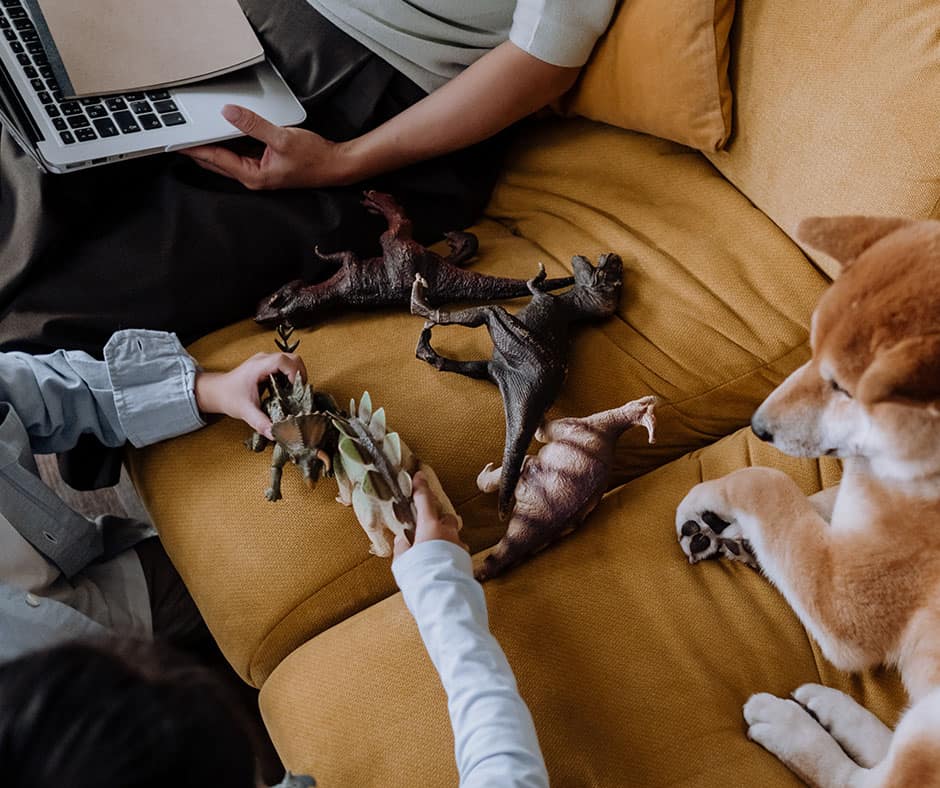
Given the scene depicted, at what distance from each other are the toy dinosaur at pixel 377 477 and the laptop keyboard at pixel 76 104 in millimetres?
521

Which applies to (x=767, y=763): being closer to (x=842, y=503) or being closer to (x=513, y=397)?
(x=842, y=503)

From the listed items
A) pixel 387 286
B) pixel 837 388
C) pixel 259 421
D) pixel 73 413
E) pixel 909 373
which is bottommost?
pixel 73 413

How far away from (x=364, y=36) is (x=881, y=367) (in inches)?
35.8

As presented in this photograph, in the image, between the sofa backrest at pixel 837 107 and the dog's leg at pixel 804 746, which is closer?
the dog's leg at pixel 804 746

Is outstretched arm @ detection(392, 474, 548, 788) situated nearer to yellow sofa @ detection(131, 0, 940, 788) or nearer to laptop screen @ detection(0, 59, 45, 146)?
yellow sofa @ detection(131, 0, 940, 788)

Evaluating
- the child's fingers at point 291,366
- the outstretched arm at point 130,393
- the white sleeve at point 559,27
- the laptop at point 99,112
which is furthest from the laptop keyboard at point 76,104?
the white sleeve at point 559,27

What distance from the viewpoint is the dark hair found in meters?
0.59

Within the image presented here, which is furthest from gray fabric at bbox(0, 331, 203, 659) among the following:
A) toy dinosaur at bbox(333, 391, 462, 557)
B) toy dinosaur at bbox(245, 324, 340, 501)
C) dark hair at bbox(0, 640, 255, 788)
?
dark hair at bbox(0, 640, 255, 788)

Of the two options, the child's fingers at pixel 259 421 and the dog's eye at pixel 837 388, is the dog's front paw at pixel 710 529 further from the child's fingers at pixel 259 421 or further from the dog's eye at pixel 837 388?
the child's fingers at pixel 259 421

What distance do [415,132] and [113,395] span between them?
1.90 ft

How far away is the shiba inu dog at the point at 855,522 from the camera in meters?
0.88

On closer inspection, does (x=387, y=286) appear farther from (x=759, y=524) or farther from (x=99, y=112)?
(x=759, y=524)

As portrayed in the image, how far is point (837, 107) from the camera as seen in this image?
1.16 metres

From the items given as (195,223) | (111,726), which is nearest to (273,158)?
(195,223)
